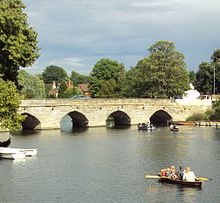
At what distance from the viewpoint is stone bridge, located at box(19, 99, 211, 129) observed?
256 ft

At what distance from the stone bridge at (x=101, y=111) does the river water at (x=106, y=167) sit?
6212 mm

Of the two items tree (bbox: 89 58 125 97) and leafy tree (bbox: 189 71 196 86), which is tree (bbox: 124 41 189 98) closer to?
tree (bbox: 89 58 125 97)

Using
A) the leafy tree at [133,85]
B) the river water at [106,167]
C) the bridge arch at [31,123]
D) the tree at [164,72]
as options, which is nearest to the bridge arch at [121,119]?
the tree at [164,72]

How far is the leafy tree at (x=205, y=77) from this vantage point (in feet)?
393

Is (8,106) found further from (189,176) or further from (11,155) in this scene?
(189,176)

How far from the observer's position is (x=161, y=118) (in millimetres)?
98312

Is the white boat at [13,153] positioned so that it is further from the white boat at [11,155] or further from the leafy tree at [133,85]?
the leafy tree at [133,85]

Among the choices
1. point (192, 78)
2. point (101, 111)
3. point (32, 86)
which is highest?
point (192, 78)

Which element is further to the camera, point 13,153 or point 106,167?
point 13,153

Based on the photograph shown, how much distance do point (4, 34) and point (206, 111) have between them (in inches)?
2117

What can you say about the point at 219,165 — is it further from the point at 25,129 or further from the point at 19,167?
the point at 25,129

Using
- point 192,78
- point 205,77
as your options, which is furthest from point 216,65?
point 192,78

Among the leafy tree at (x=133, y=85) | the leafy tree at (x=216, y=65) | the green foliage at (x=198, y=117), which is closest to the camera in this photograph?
the green foliage at (x=198, y=117)

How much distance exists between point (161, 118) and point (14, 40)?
53402mm
